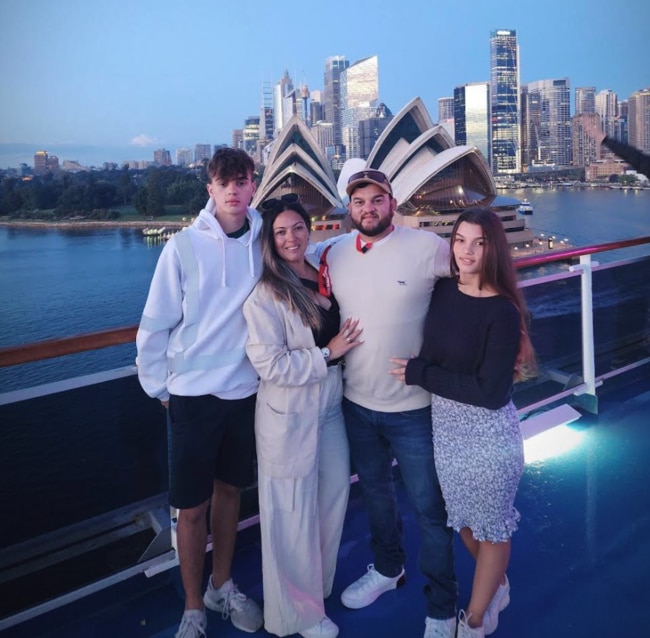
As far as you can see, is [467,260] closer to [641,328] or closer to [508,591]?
[508,591]

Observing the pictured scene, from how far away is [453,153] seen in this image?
2936cm

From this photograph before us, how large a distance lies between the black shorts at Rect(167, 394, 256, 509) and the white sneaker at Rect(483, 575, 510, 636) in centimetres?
65

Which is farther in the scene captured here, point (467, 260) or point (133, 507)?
point (133, 507)

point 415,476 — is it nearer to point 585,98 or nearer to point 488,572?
point 488,572

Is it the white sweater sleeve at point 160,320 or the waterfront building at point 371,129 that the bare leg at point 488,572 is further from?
the waterfront building at point 371,129

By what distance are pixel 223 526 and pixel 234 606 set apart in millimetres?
175


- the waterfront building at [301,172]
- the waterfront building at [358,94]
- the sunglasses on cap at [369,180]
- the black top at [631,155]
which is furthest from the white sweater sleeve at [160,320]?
the waterfront building at [358,94]

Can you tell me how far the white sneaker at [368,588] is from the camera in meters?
1.37

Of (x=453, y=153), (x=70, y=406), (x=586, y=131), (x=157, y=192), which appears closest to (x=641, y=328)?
(x=586, y=131)

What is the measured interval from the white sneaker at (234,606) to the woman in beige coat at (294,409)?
0.04 meters

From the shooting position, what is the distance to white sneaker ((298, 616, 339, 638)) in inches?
50.1

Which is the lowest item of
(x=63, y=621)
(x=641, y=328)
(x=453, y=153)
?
(x=63, y=621)

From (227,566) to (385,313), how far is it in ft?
2.32

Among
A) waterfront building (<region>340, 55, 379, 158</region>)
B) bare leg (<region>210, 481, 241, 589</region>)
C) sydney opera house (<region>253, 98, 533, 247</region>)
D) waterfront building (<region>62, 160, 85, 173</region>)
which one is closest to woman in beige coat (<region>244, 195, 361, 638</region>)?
bare leg (<region>210, 481, 241, 589</region>)
